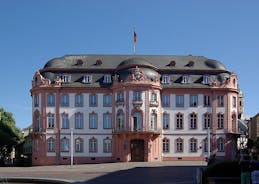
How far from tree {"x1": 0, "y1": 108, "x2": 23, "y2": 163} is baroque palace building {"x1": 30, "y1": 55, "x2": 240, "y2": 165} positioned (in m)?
9.70

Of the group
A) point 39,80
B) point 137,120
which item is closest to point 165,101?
point 137,120

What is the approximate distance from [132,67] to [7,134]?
25426 millimetres

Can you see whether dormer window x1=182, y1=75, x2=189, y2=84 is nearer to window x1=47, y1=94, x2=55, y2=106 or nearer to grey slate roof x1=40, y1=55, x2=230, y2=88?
grey slate roof x1=40, y1=55, x2=230, y2=88

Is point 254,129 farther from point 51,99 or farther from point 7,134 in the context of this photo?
point 51,99

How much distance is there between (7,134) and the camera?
86875 millimetres

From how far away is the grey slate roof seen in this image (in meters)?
77.5

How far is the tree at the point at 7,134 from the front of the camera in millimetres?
86062

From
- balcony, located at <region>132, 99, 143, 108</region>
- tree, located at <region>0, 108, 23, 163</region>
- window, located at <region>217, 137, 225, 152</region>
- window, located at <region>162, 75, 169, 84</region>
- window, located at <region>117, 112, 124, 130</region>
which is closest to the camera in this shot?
balcony, located at <region>132, 99, 143, 108</region>

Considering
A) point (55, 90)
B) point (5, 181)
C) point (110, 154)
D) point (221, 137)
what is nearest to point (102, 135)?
point (110, 154)

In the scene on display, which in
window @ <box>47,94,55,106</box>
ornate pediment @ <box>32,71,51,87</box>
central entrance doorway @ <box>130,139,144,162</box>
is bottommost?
central entrance doorway @ <box>130,139,144,162</box>

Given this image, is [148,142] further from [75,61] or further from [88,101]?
[75,61]

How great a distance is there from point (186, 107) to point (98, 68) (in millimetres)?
14335

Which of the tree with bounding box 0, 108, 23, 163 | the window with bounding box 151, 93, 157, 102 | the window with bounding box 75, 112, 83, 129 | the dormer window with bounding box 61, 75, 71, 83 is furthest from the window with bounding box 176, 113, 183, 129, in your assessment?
the tree with bounding box 0, 108, 23, 163

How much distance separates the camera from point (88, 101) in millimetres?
77938
